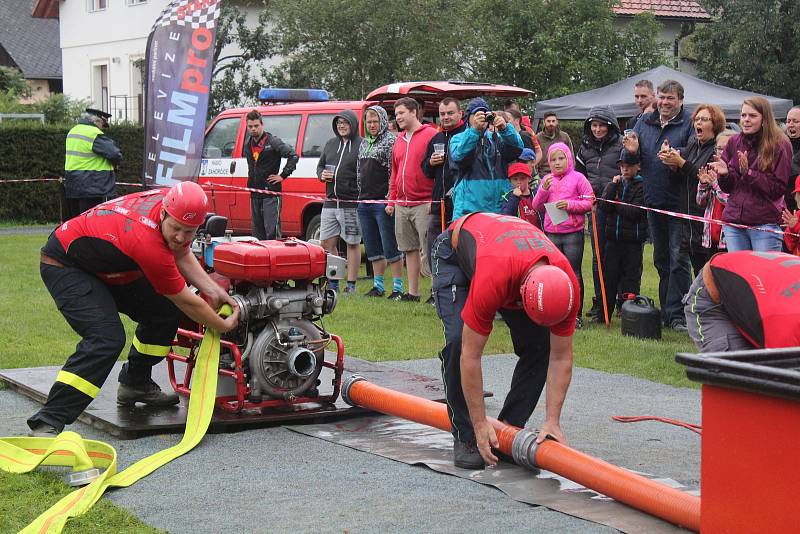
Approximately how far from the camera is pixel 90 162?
1553 cm

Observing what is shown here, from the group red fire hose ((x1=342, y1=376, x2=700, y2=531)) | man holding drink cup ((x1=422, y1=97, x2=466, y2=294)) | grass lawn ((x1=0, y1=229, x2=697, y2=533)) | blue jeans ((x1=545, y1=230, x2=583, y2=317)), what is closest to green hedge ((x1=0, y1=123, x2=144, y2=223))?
grass lawn ((x1=0, y1=229, x2=697, y2=533))

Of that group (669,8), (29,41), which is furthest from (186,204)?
(29,41)

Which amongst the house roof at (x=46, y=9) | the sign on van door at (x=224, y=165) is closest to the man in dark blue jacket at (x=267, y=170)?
the sign on van door at (x=224, y=165)

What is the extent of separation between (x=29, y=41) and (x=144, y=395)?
165ft

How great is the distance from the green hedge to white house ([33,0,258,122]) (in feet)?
32.1

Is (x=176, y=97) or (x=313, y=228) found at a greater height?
(x=176, y=97)

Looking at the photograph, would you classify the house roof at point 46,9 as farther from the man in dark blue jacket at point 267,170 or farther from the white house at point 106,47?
the man in dark blue jacket at point 267,170

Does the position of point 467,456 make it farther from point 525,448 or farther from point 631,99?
point 631,99

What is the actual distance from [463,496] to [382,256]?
7.81 metres

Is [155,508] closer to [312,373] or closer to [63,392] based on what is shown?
[63,392]

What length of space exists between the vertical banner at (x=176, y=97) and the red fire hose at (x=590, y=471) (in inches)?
267

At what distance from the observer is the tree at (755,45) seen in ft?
85.7

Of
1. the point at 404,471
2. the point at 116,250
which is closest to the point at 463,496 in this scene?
the point at 404,471

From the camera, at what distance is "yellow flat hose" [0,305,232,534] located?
16.6ft
